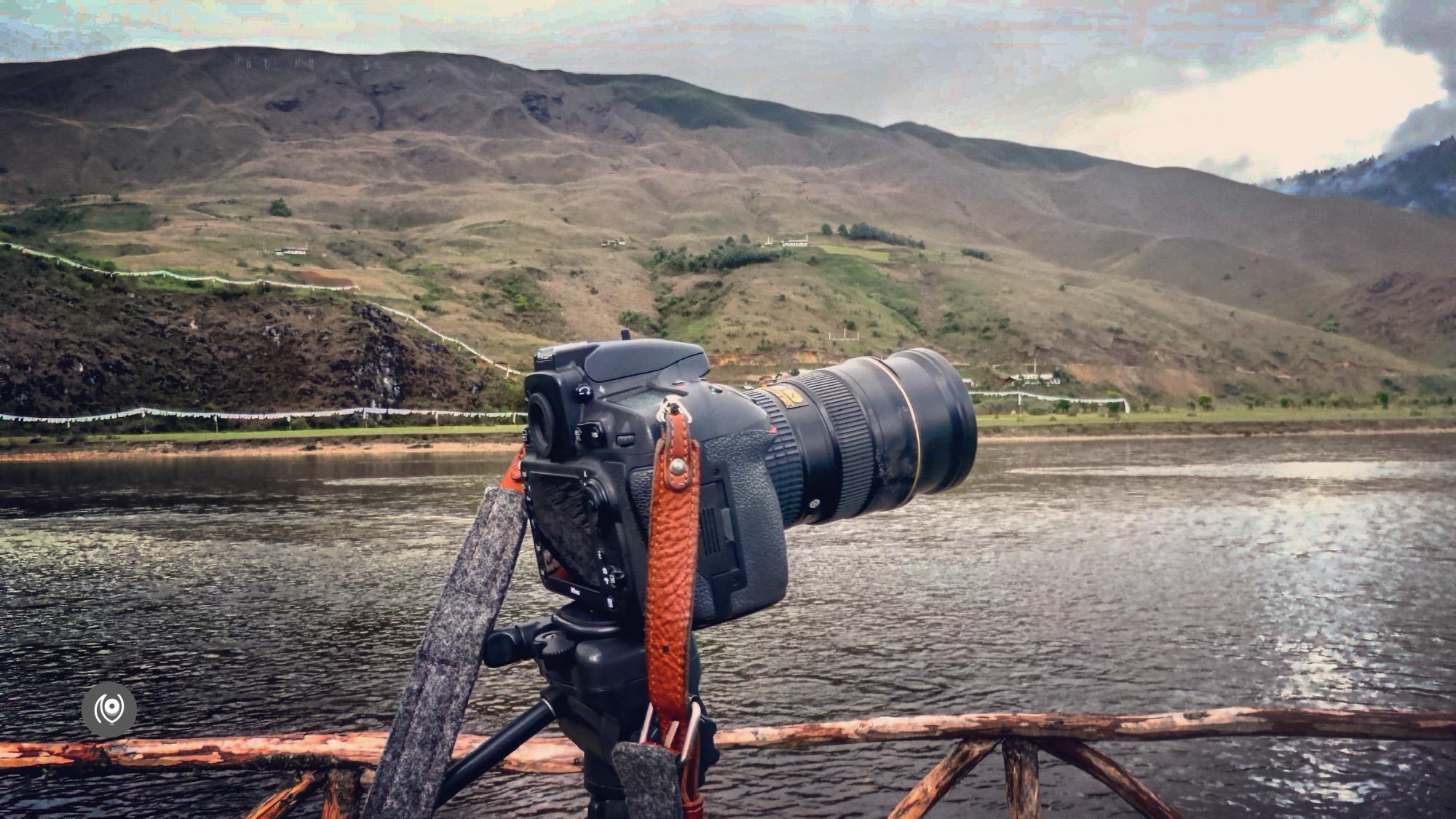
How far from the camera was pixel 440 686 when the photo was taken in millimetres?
2121

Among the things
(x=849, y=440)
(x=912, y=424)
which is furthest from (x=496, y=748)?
(x=912, y=424)

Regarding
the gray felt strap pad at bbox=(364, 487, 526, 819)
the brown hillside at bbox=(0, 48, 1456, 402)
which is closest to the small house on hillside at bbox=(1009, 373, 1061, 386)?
the brown hillside at bbox=(0, 48, 1456, 402)

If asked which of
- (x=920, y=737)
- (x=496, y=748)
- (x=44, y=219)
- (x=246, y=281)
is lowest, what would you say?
(x=920, y=737)

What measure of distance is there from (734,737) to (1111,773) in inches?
60.4

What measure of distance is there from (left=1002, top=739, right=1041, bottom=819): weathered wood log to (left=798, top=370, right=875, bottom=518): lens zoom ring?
1.73 metres

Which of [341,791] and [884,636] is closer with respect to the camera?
[341,791]

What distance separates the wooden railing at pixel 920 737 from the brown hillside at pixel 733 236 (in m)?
53.8

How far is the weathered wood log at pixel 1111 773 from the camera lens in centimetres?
403

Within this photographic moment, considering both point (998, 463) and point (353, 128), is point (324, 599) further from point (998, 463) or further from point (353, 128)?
point (353, 128)

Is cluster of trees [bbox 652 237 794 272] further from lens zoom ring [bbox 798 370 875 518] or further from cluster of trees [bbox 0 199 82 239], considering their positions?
lens zoom ring [bbox 798 370 875 518]

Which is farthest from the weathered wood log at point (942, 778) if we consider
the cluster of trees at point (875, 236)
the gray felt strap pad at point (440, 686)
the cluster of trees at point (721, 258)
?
the cluster of trees at point (875, 236)

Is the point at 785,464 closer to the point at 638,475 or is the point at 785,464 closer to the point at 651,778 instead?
the point at 638,475

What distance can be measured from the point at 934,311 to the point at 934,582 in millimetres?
69483

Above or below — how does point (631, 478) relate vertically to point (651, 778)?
above
